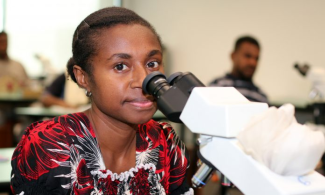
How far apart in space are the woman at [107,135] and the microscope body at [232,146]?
1.09 ft

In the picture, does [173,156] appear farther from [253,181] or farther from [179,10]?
[179,10]

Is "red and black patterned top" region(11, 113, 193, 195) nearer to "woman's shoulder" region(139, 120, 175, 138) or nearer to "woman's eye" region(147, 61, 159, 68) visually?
"woman's shoulder" region(139, 120, 175, 138)

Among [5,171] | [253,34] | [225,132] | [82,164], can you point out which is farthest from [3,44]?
[225,132]

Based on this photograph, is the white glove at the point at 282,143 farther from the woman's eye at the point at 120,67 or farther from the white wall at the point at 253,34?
the white wall at the point at 253,34

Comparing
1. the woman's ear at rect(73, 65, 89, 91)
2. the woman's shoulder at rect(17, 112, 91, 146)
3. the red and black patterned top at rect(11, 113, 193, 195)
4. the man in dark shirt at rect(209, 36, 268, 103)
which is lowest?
the man in dark shirt at rect(209, 36, 268, 103)

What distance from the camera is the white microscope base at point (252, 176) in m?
0.60

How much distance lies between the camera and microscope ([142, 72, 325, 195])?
608mm

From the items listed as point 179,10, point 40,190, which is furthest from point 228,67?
point 40,190

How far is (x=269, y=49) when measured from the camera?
5.17m

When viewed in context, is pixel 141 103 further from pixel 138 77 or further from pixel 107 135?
pixel 107 135

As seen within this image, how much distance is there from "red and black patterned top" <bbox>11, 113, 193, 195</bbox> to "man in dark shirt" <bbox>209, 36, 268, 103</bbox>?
2.27 m

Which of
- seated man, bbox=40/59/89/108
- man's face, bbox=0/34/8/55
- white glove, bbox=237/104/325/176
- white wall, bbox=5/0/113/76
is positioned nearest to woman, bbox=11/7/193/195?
white glove, bbox=237/104/325/176

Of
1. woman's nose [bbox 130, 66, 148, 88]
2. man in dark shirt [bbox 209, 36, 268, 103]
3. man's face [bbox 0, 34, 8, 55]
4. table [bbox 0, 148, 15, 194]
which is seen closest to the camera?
woman's nose [bbox 130, 66, 148, 88]

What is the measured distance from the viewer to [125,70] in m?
0.99
